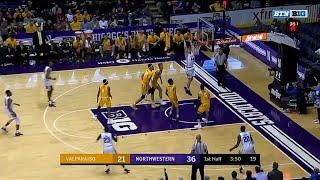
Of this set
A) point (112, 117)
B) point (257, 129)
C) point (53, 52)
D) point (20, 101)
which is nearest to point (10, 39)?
point (53, 52)

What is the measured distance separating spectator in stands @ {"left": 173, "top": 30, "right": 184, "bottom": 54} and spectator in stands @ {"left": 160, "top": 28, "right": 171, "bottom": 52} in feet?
0.84

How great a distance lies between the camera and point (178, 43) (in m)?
30.7

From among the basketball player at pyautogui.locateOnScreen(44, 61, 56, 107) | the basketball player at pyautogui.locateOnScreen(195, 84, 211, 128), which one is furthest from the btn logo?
the basketball player at pyautogui.locateOnScreen(195, 84, 211, 128)

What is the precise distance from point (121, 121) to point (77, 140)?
2022 millimetres

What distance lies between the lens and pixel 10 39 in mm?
29016

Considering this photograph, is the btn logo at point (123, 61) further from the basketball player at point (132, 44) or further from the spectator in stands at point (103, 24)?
the spectator in stands at point (103, 24)

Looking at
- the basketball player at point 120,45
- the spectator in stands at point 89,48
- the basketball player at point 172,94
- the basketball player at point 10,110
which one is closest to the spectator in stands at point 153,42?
the basketball player at point 120,45

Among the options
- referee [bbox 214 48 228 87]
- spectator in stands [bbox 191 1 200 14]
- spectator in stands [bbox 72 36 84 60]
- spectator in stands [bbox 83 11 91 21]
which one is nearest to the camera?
referee [bbox 214 48 228 87]

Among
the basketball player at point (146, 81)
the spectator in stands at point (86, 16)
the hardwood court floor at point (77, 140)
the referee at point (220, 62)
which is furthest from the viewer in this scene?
the spectator in stands at point (86, 16)

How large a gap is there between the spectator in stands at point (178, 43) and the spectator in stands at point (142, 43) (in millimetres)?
1220

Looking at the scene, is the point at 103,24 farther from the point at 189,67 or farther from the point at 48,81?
the point at 48,81

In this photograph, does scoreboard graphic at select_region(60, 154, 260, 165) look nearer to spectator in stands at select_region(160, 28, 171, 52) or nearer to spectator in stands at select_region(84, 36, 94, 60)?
spectator in stands at select_region(84, 36, 94, 60)

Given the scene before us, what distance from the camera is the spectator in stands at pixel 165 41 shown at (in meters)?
30.5

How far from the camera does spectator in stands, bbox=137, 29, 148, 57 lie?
99.6ft
